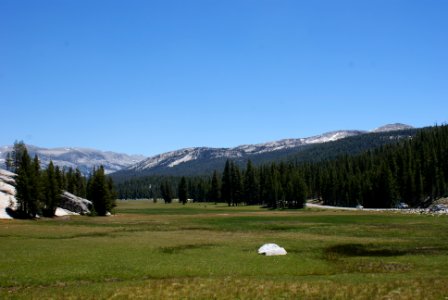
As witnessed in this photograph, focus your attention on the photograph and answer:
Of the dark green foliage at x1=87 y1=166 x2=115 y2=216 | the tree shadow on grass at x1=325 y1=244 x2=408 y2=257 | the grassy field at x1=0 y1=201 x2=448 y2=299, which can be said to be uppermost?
the dark green foliage at x1=87 y1=166 x2=115 y2=216

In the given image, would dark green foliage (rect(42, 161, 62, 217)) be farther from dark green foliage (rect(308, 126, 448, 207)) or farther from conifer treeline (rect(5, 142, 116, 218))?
dark green foliage (rect(308, 126, 448, 207))

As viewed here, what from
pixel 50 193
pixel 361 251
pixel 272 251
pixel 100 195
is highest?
pixel 50 193

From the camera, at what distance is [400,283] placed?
26078mm

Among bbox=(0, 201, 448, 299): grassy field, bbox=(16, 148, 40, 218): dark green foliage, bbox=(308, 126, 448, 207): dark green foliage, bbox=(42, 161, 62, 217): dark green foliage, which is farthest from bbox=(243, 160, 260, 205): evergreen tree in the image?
bbox=(0, 201, 448, 299): grassy field

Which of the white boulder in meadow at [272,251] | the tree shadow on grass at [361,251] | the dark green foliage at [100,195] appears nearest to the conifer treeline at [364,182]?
the dark green foliage at [100,195]

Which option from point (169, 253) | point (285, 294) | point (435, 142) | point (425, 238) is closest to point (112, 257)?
point (169, 253)

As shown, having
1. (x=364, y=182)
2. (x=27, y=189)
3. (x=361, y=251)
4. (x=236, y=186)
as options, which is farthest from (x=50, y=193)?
(x=364, y=182)

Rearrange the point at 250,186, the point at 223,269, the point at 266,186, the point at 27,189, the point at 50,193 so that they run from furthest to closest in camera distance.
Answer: the point at 250,186 < the point at 266,186 < the point at 50,193 < the point at 27,189 < the point at 223,269

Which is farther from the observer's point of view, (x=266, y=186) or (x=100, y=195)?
(x=266, y=186)

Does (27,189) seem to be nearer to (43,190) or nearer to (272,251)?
(43,190)

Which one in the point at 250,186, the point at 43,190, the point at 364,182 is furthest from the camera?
the point at 250,186

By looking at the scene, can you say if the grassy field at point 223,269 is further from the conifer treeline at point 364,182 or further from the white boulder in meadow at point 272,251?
the conifer treeline at point 364,182

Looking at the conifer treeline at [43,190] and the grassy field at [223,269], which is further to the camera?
the conifer treeline at [43,190]

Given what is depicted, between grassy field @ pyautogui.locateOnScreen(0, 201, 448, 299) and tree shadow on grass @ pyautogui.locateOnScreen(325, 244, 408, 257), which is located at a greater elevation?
grassy field @ pyautogui.locateOnScreen(0, 201, 448, 299)
